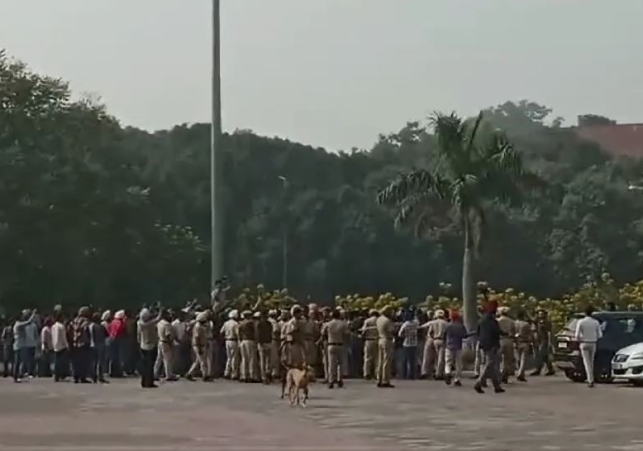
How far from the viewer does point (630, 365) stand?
30344 mm

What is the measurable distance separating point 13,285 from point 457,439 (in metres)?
36.3

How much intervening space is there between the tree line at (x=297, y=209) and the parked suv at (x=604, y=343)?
196 inches

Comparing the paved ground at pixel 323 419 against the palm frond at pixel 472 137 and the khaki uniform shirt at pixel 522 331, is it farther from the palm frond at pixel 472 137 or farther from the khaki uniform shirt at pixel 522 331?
the palm frond at pixel 472 137

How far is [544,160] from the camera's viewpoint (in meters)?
83.2

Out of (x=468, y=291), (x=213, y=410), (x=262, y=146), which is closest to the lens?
(x=213, y=410)

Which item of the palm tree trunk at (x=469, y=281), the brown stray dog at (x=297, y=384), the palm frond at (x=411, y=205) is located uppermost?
the palm frond at (x=411, y=205)

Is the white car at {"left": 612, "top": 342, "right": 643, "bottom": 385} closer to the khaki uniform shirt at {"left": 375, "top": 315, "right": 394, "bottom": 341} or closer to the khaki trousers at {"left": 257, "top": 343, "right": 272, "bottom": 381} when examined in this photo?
the khaki uniform shirt at {"left": 375, "top": 315, "right": 394, "bottom": 341}

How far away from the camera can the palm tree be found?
36656mm

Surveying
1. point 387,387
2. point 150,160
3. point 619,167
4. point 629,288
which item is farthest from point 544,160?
point 387,387

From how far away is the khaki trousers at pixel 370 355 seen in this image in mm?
31188

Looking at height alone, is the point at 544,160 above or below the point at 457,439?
above

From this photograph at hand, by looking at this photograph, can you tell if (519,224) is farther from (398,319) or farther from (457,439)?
(457,439)

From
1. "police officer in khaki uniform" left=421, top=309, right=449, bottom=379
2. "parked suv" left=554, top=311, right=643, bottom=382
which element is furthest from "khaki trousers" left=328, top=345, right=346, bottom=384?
"parked suv" left=554, top=311, right=643, bottom=382

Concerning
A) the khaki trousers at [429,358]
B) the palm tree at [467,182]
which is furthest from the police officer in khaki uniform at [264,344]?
the palm tree at [467,182]
